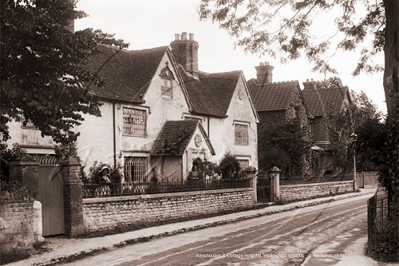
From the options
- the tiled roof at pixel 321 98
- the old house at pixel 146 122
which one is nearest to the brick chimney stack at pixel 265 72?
the tiled roof at pixel 321 98

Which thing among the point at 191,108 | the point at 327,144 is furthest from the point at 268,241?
the point at 327,144

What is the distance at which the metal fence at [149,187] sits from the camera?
15648mm

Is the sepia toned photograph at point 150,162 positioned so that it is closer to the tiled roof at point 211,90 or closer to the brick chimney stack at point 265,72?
the tiled roof at point 211,90

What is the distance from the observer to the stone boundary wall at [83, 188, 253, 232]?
15.3 meters

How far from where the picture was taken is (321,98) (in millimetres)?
50656

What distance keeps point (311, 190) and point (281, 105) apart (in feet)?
35.5

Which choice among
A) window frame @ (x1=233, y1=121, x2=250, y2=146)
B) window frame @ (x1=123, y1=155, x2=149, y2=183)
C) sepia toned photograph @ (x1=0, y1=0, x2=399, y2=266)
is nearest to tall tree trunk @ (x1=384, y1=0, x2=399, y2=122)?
sepia toned photograph @ (x1=0, y1=0, x2=399, y2=266)

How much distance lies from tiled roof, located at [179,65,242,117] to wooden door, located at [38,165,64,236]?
14.1 metres

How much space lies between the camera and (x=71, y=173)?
14.6m

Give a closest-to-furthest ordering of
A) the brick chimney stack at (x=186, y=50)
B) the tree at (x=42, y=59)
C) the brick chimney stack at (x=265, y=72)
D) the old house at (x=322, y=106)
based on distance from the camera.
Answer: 1. the tree at (x=42, y=59)
2. the brick chimney stack at (x=186, y=50)
3. the brick chimney stack at (x=265, y=72)
4. the old house at (x=322, y=106)

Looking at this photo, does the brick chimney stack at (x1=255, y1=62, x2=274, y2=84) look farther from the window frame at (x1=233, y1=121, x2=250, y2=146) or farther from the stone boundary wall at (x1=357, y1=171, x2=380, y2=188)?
the window frame at (x1=233, y1=121, x2=250, y2=146)

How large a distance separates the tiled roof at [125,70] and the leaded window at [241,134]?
29.8 ft

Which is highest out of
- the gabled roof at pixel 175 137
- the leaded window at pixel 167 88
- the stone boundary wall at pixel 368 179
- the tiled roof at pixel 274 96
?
the tiled roof at pixel 274 96

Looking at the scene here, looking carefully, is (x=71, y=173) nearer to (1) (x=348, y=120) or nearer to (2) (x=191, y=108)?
(2) (x=191, y=108)
